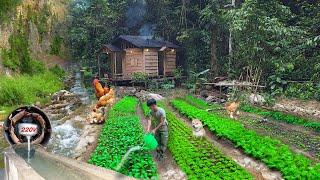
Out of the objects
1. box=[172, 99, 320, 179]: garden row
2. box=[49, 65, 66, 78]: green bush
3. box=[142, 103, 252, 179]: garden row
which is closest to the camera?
box=[172, 99, 320, 179]: garden row

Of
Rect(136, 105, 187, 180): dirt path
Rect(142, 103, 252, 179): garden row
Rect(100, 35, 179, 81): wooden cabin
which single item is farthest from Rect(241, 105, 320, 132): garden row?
Rect(100, 35, 179, 81): wooden cabin

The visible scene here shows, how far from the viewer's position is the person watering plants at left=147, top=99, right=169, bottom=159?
10130 millimetres

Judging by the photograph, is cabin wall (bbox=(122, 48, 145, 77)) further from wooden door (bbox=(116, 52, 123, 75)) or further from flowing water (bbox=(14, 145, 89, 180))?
flowing water (bbox=(14, 145, 89, 180))

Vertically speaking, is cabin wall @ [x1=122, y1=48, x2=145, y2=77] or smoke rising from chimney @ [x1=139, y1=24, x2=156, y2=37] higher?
smoke rising from chimney @ [x1=139, y1=24, x2=156, y2=37]

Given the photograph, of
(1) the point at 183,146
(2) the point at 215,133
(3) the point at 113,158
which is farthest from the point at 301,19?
(3) the point at 113,158

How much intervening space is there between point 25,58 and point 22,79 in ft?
15.4

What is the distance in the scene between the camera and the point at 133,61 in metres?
34.8

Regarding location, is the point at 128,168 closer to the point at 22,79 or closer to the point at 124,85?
the point at 22,79

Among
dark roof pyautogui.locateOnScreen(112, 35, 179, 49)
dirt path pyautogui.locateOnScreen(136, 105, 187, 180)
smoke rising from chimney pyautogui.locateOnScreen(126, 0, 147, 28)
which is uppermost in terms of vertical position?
smoke rising from chimney pyautogui.locateOnScreen(126, 0, 147, 28)

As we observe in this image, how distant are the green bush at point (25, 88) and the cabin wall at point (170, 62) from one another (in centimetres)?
1101

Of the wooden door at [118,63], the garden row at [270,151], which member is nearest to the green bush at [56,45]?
the wooden door at [118,63]

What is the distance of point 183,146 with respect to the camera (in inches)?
463

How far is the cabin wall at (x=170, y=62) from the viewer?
119 feet

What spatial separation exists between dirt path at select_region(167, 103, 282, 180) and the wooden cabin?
20747 mm
